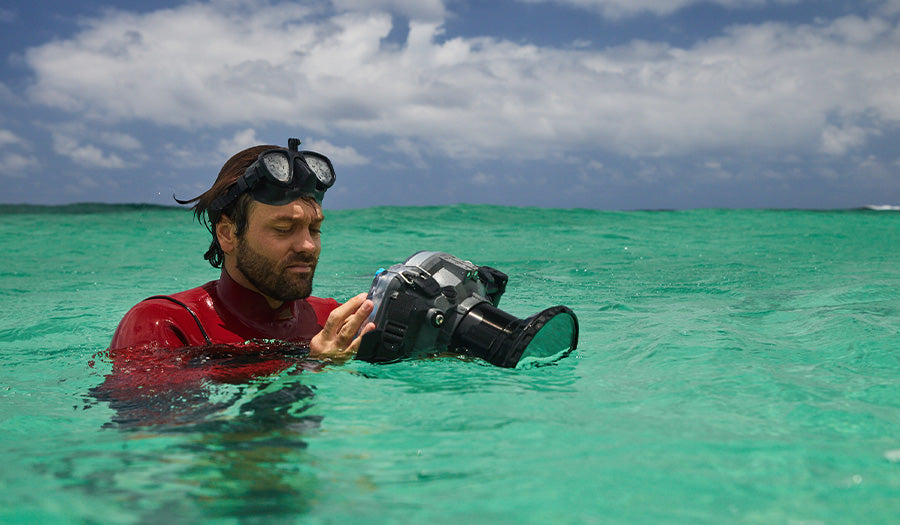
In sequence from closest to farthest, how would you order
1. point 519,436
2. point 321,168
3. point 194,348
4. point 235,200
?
point 519,436
point 194,348
point 235,200
point 321,168

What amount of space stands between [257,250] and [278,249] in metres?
0.09

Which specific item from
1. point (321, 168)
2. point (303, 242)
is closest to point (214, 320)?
point (303, 242)

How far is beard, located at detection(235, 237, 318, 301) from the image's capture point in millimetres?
3045

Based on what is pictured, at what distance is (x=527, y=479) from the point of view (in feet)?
5.97

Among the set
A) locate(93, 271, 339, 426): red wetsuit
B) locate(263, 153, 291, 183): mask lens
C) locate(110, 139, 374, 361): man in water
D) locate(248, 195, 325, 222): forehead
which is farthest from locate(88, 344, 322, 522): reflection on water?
locate(263, 153, 291, 183): mask lens

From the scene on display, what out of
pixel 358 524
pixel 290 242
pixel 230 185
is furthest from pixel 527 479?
pixel 230 185

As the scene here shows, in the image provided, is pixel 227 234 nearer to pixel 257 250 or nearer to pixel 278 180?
pixel 257 250

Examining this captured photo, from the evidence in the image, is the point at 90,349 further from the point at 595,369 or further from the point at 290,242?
the point at 595,369

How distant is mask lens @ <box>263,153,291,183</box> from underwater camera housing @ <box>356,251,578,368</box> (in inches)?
25.4

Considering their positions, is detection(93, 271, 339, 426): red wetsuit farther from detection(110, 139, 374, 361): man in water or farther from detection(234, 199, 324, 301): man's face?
detection(234, 199, 324, 301): man's face

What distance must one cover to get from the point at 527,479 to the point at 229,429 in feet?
3.03

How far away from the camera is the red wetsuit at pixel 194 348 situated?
2.44 m

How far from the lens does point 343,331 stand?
8.79 ft

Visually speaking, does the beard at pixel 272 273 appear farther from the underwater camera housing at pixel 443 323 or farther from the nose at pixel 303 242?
the underwater camera housing at pixel 443 323
